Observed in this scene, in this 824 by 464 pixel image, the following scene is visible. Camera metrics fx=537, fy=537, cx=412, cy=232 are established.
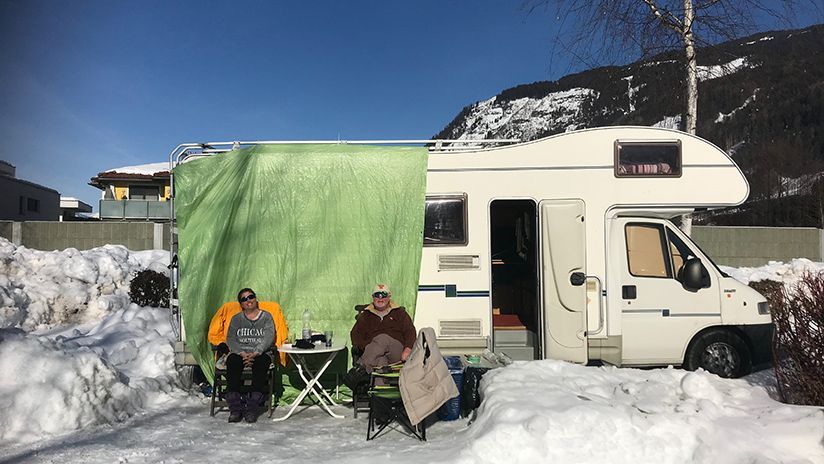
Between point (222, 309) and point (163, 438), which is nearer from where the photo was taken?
point (163, 438)

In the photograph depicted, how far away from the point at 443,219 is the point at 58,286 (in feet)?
26.8

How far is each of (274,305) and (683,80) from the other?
8.52 meters

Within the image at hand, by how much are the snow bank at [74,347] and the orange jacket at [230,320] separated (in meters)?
0.88

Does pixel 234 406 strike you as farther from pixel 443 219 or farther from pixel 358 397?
pixel 443 219

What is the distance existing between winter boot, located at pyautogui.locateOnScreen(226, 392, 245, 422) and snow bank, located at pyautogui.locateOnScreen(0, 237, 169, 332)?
→ 5.76 m

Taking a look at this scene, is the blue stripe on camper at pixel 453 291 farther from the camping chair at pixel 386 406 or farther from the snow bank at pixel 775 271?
the snow bank at pixel 775 271

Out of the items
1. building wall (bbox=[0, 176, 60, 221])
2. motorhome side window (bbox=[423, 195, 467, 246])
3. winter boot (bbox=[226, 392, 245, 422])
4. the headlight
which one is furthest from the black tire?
building wall (bbox=[0, 176, 60, 221])

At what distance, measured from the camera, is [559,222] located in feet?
20.3

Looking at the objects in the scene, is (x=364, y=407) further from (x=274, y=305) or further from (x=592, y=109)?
(x=592, y=109)

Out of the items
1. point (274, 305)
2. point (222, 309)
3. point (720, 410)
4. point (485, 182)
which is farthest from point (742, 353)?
point (222, 309)

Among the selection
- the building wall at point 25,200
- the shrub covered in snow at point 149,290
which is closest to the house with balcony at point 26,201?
the building wall at point 25,200

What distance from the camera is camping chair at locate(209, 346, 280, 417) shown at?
220 inches

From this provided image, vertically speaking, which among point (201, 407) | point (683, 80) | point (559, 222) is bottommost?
point (201, 407)

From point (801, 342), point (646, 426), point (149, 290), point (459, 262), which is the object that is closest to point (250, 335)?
point (459, 262)
